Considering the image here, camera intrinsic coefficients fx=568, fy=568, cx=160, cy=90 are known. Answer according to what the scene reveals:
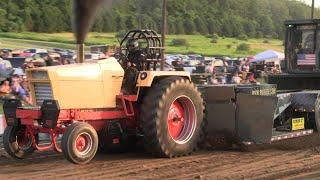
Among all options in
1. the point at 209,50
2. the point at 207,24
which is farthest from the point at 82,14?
the point at 207,24

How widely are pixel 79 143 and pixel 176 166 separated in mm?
1354

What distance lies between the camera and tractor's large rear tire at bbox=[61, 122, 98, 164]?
7.28 metres

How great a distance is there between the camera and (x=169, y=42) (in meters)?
54.6

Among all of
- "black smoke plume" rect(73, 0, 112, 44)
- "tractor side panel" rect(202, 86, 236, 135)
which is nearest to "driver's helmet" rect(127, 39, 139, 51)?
"tractor side panel" rect(202, 86, 236, 135)

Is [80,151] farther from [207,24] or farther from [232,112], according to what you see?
[207,24]

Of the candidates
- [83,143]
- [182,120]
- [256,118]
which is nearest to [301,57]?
[256,118]

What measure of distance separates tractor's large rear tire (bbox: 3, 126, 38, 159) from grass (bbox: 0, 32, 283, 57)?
34.9ft

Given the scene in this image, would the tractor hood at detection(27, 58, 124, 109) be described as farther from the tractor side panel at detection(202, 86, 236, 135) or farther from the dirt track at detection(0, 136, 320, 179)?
the tractor side panel at detection(202, 86, 236, 135)

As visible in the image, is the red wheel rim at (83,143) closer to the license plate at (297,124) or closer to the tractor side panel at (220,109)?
the tractor side panel at (220,109)

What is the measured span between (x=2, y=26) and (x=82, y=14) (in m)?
36.1

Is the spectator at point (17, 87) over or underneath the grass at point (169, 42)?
underneath

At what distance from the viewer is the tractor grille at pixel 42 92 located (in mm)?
7730

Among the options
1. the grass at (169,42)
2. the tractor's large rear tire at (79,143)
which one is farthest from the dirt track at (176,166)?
the grass at (169,42)

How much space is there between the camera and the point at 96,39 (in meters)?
38.4
